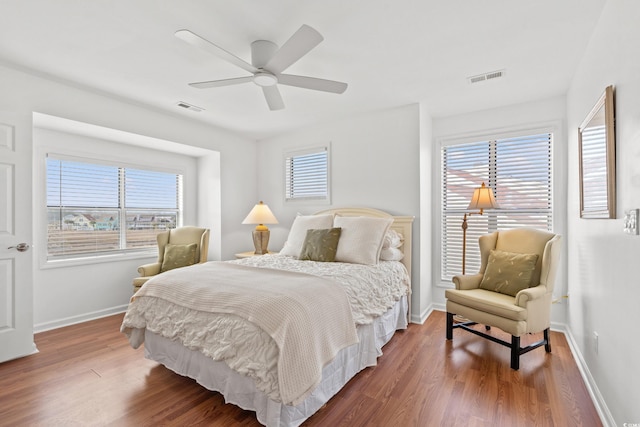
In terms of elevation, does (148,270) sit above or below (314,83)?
below

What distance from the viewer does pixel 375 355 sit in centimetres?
247

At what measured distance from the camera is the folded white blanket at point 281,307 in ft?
5.41

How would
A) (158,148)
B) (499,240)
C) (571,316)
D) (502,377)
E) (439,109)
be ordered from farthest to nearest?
(158,148) → (439,109) → (499,240) → (571,316) → (502,377)

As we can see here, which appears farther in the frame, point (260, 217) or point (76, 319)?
point (260, 217)

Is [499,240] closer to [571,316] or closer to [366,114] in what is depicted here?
[571,316]

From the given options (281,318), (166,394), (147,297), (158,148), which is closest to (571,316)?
(281,318)

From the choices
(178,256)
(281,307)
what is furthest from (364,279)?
(178,256)

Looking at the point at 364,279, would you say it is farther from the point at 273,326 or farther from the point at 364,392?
the point at 273,326

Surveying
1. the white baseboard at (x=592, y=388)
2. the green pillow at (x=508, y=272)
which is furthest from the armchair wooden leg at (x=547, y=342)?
the green pillow at (x=508, y=272)

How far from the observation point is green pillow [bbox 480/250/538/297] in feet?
9.07

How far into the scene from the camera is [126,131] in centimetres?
349

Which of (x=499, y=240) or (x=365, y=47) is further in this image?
(x=499, y=240)

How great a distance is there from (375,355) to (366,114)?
285cm

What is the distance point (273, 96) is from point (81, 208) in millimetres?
2875
